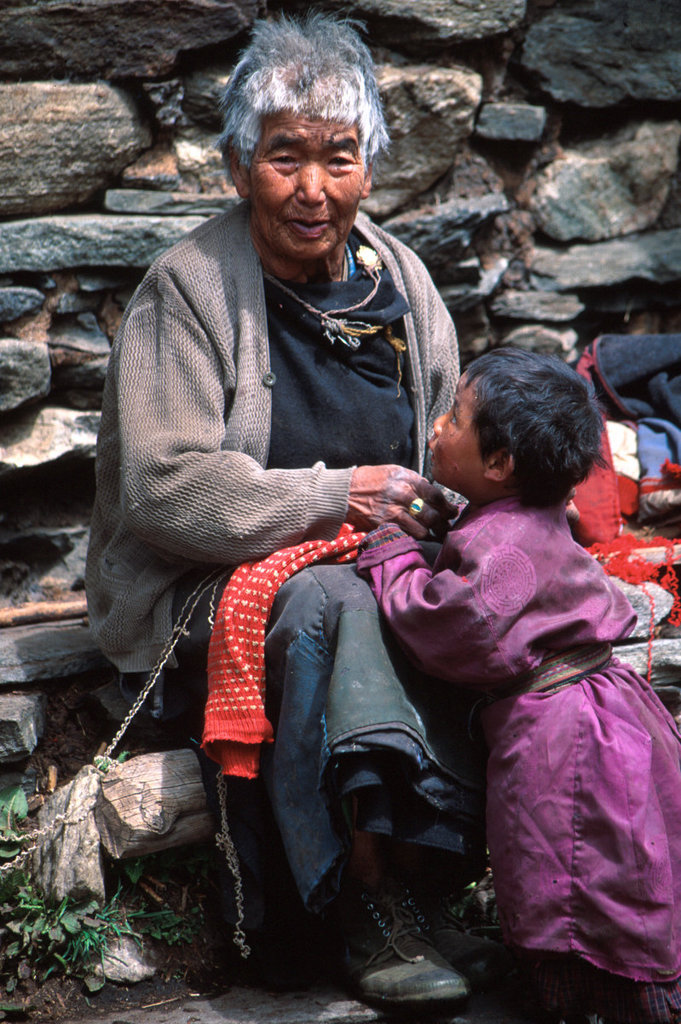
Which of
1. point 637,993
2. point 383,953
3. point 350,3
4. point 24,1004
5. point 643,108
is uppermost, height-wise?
point 350,3

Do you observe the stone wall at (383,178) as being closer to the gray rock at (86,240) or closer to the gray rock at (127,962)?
the gray rock at (86,240)

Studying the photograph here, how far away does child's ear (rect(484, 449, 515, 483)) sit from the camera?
2225 mm

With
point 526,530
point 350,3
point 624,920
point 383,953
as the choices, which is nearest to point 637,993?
point 624,920

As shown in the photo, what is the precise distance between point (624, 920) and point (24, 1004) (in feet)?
4.61

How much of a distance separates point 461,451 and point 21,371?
1.80 m

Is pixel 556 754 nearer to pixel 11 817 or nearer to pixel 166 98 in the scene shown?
pixel 11 817

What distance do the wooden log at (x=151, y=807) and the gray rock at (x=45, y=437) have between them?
1.32m

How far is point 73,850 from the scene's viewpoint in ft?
8.18

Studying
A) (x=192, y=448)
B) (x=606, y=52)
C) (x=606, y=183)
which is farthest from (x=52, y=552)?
(x=606, y=52)

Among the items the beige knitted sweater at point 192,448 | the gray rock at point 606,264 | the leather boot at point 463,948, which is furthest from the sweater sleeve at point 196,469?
the gray rock at point 606,264

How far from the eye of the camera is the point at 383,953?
7.47 ft

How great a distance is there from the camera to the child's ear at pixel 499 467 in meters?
2.23

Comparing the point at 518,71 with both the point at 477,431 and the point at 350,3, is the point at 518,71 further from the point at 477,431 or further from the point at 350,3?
the point at 477,431

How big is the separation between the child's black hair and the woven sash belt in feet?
1.14
